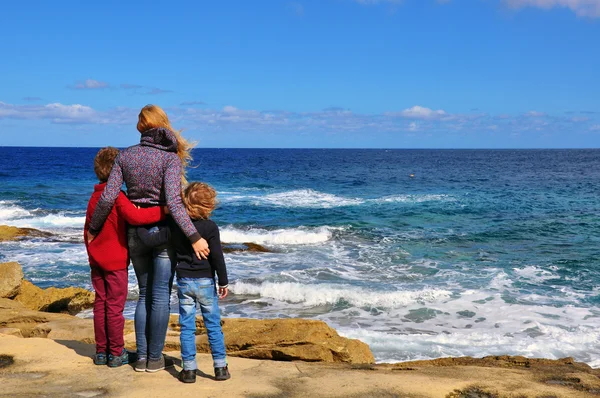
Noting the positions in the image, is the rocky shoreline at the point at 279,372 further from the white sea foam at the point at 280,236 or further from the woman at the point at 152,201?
the white sea foam at the point at 280,236

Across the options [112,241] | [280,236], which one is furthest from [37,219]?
[112,241]

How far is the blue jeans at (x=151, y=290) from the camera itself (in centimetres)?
458

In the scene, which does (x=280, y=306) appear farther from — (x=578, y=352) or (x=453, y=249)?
(x=453, y=249)

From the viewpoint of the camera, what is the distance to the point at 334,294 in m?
12.0

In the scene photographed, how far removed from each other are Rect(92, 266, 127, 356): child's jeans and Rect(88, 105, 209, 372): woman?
0.21 metres

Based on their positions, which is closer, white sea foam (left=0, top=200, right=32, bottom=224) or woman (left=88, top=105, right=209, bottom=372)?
woman (left=88, top=105, right=209, bottom=372)

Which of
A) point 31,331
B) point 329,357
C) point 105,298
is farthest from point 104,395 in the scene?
point 31,331

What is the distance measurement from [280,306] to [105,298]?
7.07 metres

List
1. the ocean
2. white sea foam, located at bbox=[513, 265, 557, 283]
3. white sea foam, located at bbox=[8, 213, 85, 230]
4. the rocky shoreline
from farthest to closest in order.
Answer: white sea foam, located at bbox=[8, 213, 85, 230]
white sea foam, located at bbox=[513, 265, 557, 283]
the ocean
the rocky shoreline

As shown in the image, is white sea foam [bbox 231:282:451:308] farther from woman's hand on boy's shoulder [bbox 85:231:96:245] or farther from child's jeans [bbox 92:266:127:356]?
woman's hand on boy's shoulder [bbox 85:231:96:245]

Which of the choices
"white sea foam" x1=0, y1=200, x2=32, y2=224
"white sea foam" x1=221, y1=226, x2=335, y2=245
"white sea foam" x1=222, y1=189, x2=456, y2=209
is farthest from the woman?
"white sea foam" x1=222, y1=189, x2=456, y2=209

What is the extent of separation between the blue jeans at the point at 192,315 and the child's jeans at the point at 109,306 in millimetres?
567

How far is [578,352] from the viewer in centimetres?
889

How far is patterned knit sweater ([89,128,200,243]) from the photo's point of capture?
4.47 m
